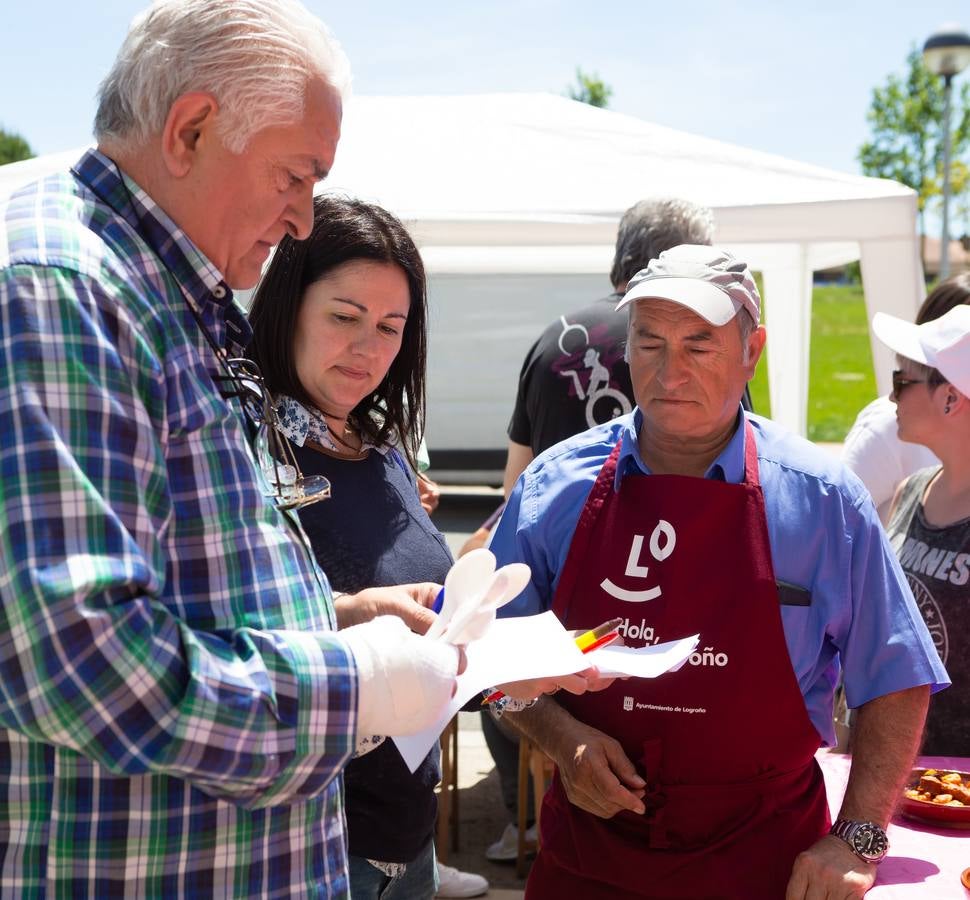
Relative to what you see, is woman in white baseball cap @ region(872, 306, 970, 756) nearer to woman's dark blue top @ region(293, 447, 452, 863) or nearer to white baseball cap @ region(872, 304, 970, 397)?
white baseball cap @ region(872, 304, 970, 397)

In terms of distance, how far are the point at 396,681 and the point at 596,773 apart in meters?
0.75

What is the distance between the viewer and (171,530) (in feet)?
3.67

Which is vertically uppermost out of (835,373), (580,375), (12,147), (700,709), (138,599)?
(12,147)

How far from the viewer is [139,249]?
1.17 meters

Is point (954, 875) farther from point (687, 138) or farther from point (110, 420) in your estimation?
point (687, 138)

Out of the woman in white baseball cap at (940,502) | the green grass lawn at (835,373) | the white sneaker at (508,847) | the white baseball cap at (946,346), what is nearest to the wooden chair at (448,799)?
the white sneaker at (508,847)

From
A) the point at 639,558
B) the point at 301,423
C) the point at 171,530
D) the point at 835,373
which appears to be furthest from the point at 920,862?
the point at 835,373

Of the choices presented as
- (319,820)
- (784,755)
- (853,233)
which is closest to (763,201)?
(853,233)

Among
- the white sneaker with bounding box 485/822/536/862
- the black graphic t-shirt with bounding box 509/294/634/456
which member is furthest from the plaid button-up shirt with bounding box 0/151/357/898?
the white sneaker with bounding box 485/822/536/862

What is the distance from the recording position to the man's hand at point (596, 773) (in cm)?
176

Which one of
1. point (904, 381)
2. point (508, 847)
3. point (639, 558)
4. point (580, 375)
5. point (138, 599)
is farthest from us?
point (508, 847)

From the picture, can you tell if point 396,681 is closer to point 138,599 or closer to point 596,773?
point 138,599

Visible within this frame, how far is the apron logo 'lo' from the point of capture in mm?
1855

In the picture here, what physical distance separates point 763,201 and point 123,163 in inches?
152
